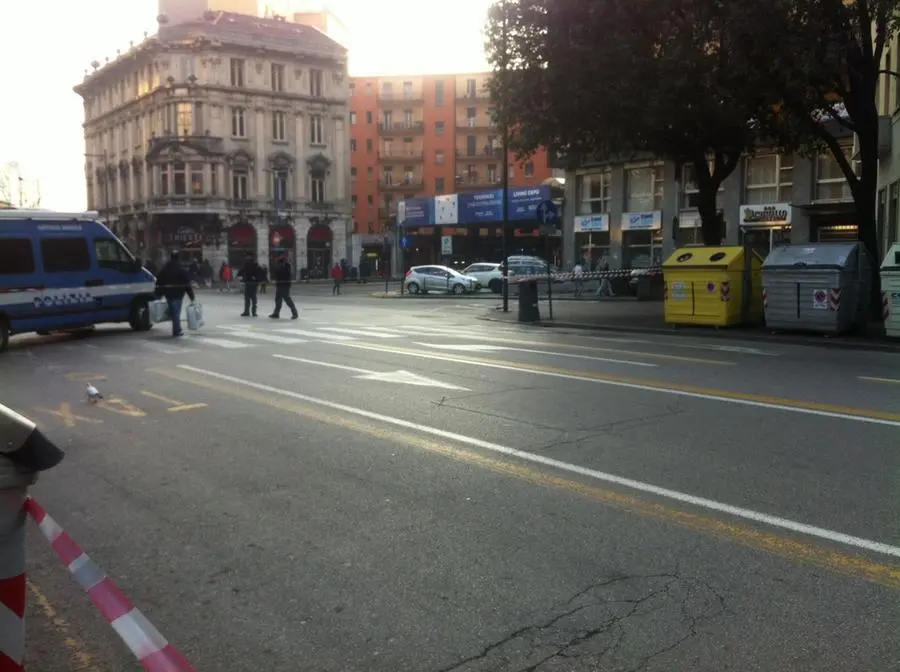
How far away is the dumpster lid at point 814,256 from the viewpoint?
50.8 feet

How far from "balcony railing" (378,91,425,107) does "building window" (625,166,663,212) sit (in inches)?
1991

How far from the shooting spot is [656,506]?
5180 millimetres

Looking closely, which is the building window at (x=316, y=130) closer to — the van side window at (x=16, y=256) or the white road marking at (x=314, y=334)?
the white road marking at (x=314, y=334)

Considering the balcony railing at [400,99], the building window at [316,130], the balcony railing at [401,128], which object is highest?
the balcony railing at [400,99]

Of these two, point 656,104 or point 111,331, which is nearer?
point 656,104

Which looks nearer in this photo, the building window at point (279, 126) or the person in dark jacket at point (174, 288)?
the person in dark jacket at point (174, 288)

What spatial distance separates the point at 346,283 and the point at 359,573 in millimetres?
54199

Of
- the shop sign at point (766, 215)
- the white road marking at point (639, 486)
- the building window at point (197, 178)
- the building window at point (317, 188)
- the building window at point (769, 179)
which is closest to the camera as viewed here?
the white road marking at point (639, 486)

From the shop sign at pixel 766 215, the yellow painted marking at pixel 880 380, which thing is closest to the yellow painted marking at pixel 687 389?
the yellow painted marking at pixel 880 380

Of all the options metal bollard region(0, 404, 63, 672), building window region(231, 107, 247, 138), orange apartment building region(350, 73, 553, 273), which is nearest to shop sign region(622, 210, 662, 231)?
building window region(231, 107, 247, 138)

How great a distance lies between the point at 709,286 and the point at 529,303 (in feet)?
15.9

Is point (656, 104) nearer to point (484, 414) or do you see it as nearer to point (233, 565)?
point (484, 414)

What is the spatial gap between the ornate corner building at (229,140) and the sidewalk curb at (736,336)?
149ft

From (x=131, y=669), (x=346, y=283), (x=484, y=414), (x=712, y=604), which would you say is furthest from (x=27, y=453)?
(x=346, y=283)
